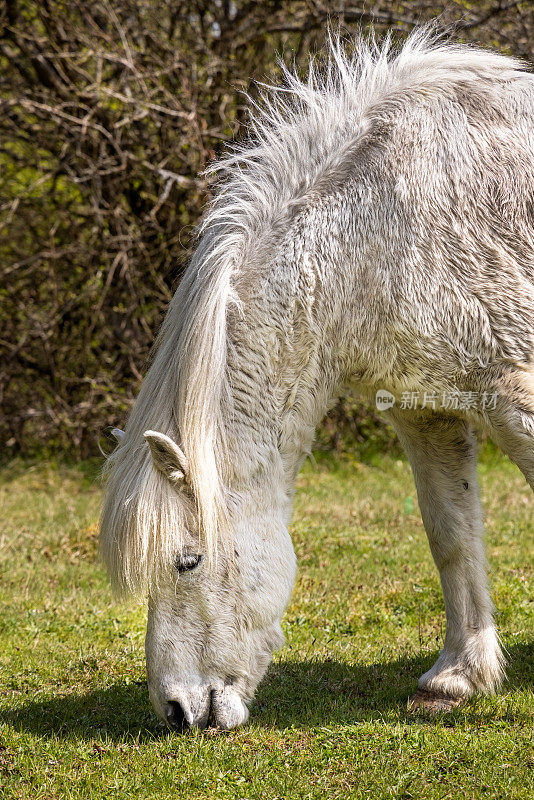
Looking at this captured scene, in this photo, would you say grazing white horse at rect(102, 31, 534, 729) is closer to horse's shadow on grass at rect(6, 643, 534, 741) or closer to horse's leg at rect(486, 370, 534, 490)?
horse's leg at rect(486, 370, 534, 490)

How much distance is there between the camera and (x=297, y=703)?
375 cm

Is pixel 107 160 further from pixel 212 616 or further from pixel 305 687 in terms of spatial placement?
pixel 212 616

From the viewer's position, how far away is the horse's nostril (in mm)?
3176

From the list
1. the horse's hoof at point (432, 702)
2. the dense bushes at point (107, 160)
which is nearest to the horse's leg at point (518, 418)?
the horse's hoof at point (432, 702)

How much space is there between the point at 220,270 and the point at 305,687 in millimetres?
1917

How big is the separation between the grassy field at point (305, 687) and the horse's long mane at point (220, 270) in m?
0.72

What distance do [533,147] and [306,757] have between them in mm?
2397

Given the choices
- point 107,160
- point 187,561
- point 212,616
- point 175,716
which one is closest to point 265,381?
point 187,561

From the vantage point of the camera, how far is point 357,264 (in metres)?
3.21

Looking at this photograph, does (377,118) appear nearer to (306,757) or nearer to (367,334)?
(367,334)

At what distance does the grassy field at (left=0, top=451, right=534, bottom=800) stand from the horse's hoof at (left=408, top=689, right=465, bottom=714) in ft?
0.16

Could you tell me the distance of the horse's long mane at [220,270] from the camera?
121 inches

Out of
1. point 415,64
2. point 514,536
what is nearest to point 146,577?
point 415,64

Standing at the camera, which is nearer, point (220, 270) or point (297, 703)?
point (220, 270)
